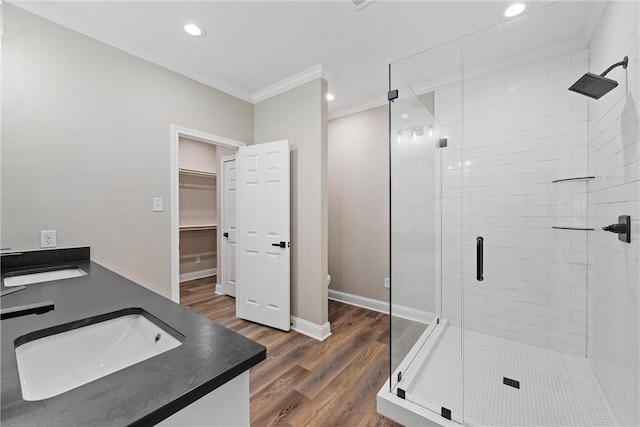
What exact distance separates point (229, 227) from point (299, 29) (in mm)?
2647

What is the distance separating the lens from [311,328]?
264 centimetres

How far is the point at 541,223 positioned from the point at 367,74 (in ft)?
6.94

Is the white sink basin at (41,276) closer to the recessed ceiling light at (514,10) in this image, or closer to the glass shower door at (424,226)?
the glass shower door at (424,226)

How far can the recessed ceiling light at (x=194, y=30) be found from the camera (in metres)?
2.02

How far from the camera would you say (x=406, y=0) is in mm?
1755

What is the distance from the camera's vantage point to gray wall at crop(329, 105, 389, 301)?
326 cm

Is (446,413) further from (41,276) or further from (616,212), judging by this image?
(41,276)

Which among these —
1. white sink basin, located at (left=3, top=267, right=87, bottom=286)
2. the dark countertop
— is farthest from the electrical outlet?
the dark countertop

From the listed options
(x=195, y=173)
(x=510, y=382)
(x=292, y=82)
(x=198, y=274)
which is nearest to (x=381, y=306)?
(x=510, y=382)

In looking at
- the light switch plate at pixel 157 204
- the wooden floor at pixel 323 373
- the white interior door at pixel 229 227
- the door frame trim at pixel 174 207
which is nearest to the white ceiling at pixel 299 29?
the door frame trim at pixel 174 207

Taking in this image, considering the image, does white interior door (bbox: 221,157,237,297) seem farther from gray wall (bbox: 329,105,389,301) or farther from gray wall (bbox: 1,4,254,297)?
gray wall (bbox: 329,105,389,301)

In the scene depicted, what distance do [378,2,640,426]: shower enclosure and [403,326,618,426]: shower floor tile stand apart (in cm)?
1

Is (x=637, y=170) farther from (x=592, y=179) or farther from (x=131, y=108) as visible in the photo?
(x=131, y=108)

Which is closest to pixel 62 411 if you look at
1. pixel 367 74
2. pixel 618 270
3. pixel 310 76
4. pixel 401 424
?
pixel 401 424
